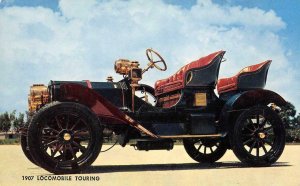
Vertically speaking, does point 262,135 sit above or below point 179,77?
below

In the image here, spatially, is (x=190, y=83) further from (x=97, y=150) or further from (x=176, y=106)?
(x=97, y=150)

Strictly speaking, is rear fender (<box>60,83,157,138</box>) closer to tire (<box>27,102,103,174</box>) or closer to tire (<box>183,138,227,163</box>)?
tire (<box>27,102,103,174</box>)

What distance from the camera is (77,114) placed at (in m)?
8.84

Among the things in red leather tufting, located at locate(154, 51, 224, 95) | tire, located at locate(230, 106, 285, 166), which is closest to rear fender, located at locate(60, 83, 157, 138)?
red leather tufting, located at locate(154, 51, 224, 95)

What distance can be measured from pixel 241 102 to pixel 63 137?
407 cm

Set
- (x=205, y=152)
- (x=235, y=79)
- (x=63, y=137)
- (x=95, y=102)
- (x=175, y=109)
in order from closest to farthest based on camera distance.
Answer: (x=63, y=137) < (x=95, y=102) < (x=175, y=109) < (x=235, y=79) < (x=205, y=152)

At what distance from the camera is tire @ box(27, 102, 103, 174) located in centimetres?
846

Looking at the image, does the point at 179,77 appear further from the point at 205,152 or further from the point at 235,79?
the point at 205,152

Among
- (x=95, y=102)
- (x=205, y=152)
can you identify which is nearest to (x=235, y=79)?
(x=205, y=152)

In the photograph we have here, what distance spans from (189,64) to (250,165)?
2.59 m

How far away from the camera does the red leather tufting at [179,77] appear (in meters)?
10.4

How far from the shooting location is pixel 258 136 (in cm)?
1045

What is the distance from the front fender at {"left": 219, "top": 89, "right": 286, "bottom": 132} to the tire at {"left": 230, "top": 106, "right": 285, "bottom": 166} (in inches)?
6.7

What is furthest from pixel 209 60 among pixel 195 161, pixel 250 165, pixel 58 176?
pixel 58 176
